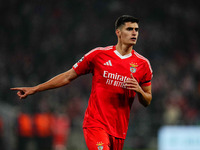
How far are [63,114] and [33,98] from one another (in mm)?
1624

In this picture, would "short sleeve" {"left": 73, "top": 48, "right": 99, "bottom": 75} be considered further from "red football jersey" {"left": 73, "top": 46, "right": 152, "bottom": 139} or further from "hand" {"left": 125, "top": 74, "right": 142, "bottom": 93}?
"hand" {"left": 125, "top": 74, "right": 142, "bottom": 93}

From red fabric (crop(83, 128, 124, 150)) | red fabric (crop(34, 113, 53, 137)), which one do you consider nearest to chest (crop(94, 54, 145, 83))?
red fabric (crop(83, 128, 124, 150))

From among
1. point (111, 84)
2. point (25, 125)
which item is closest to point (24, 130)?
point (25, 125)

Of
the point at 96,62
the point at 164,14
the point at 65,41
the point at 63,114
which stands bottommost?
the point at 63,114

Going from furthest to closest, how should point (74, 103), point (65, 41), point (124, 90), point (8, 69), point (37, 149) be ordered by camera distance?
point (65, 41) → point (8, 69) → point (74, 103) → point (37, 149) → point (124, 90)

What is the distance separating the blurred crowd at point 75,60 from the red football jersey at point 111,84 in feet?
27.5

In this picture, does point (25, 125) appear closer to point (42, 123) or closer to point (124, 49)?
point (42, 123)

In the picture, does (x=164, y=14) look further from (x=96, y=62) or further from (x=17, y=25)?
(x=96, y=62)

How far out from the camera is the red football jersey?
18.4 ft

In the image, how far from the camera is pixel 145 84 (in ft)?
19.0

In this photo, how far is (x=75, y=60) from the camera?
61.9 feet

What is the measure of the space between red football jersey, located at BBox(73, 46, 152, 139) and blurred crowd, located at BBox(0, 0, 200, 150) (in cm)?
837

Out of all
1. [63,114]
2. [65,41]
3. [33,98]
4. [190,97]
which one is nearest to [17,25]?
[65,41]

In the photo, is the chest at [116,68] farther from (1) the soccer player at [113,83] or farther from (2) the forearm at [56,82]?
(2) the forearm at [56,82]
